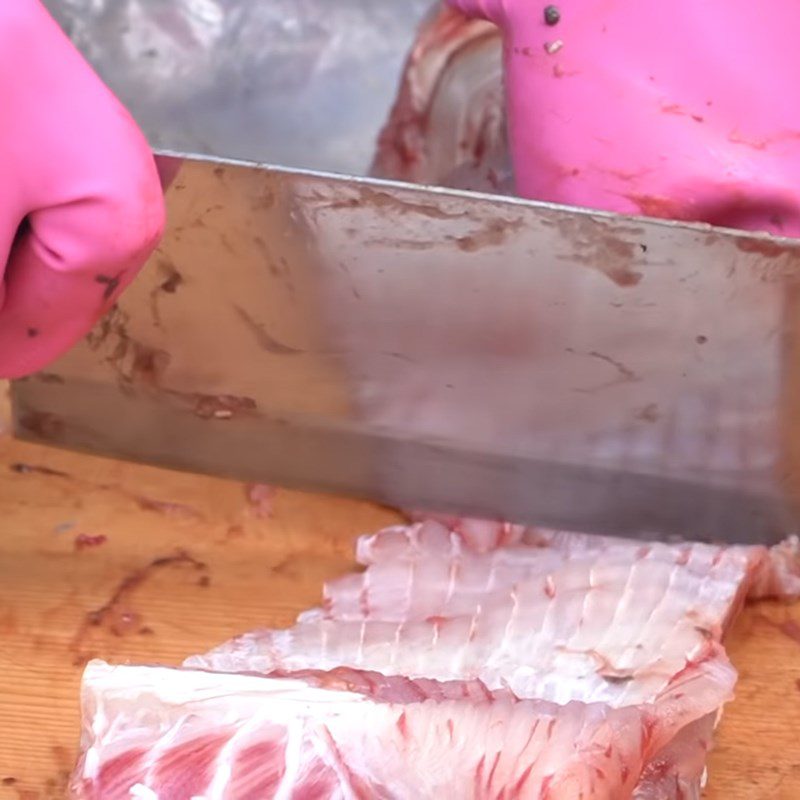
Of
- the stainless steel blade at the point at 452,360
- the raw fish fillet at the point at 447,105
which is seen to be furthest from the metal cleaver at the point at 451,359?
the raw fish fillet at the point at 447,105

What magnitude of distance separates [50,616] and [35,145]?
420 millimetres

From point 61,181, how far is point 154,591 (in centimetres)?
41

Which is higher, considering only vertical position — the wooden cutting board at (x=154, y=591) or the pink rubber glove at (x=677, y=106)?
the pink rubber glove at (x=677, y=106)

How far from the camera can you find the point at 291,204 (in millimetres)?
902

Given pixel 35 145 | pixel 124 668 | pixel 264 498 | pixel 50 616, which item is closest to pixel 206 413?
pixel 264 498

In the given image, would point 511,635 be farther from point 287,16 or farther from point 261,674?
point 287,16

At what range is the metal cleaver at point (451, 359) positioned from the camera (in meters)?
0.89

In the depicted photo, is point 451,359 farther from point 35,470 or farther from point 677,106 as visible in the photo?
point 35,470

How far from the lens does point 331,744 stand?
74cm

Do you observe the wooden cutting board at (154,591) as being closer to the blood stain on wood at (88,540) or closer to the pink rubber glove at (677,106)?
the blood stain on wood at (88,540)

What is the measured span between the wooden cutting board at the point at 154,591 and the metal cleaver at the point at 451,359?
0.11ft

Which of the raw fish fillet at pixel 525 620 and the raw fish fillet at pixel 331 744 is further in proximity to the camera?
the raw fish fillet at pixel 525 620

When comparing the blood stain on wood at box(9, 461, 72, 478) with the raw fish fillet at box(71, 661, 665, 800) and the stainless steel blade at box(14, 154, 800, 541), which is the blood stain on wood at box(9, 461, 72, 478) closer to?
the stainless steel blade at box(14, 154, 800, 541)

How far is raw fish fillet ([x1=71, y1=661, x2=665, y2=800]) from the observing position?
725 millimetres
